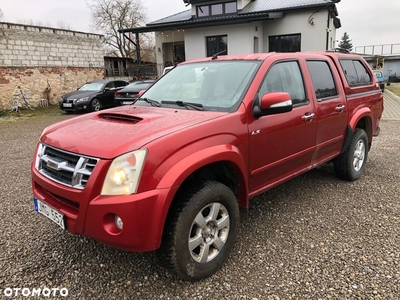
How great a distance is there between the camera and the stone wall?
51.9 ft

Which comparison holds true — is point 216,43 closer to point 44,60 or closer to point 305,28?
point 305,28

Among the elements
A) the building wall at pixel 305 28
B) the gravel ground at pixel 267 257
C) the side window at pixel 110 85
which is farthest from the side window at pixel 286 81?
the building wall at pixel 305 28

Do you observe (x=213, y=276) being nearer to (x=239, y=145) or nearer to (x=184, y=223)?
(x=184, y=223)

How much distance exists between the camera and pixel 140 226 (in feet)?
7.14

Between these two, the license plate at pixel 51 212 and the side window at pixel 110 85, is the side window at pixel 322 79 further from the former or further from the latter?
the side window at pixel 110 85

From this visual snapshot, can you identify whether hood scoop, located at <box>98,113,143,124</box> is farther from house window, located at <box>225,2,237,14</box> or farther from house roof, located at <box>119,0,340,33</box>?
house window, located at <box>225,2,237,14</box>

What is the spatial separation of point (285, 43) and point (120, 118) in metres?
19.0

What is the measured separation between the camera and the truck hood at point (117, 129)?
229cm

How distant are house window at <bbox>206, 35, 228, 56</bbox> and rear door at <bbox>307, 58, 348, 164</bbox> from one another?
16.3m

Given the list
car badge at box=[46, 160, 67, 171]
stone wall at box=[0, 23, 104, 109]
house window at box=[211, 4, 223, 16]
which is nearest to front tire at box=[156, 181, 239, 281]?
car badge at box=[46, 160, 67, 171]

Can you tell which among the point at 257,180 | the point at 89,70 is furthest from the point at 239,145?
the point at 89,70

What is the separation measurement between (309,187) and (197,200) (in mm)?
2701

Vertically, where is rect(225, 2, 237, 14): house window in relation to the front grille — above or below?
above

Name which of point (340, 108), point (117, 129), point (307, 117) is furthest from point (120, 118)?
point (340, 108)
